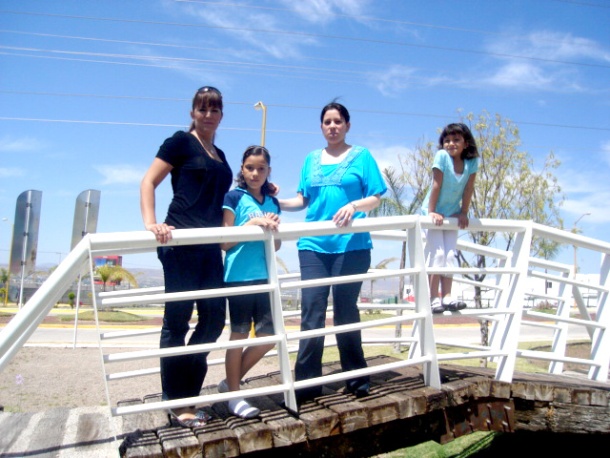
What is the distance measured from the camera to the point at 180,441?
2689mm

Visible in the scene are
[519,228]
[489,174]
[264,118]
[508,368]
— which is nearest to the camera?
[508,368]

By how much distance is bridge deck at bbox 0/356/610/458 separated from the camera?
2.83m

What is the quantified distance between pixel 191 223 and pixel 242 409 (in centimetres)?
102

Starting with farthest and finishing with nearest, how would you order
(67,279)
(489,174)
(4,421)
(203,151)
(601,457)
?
(489,174)
(601,457)
(4,421)
(203,151)
(67,279)

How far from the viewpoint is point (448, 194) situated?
13.6 feet

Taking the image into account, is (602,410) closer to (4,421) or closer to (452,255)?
(452,255)

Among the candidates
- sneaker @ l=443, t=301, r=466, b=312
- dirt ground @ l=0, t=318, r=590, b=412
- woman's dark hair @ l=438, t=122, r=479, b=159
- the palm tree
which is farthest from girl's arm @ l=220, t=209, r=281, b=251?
the palm tree

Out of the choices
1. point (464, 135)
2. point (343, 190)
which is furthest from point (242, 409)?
point (464, 135)

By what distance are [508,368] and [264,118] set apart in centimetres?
1301

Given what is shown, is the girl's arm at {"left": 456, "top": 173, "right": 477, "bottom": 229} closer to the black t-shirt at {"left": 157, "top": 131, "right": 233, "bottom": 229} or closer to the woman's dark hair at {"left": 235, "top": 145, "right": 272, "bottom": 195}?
the woman's dark hair at {"left": 235, "top": 145, "right": 272, "bottom": 195}

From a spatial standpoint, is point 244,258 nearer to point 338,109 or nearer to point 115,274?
point 338,109

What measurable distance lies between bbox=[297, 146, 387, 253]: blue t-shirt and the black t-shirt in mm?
711

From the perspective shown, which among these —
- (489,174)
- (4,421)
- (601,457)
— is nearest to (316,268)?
(4,421)

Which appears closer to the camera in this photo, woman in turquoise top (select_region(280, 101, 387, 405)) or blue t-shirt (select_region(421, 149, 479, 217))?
woman in turquoise top (select_region(280, 101, 387, 405))
